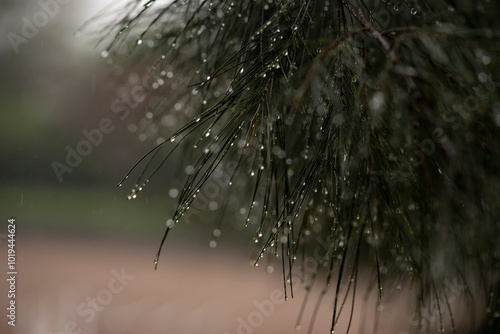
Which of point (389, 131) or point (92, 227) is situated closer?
point (389, 131)

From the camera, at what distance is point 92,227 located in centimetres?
441

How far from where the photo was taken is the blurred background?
3.19 m

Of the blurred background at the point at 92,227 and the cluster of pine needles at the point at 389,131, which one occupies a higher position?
the cluster of pine needles at the point at 389,131

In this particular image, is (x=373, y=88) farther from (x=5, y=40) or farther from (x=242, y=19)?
(x=5, y=40)

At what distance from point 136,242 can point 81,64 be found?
182cm

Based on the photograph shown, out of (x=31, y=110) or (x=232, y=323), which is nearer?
(x=232, y=323)

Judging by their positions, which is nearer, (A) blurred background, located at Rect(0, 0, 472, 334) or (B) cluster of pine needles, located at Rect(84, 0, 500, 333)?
(B) cluster of pine needles, located at Rect(84, 0, 500, 333)

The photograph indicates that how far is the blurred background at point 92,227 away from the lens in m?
3.19

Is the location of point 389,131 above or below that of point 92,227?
Result: above

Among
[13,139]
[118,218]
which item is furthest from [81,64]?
[118,218]

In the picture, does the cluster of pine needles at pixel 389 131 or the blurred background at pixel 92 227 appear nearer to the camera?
the cluster of pine needles at pixel 389 131

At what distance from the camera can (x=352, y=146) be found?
0.60m

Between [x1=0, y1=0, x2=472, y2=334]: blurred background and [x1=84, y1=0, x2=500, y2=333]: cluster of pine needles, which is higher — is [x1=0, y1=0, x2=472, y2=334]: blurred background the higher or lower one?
the lower one

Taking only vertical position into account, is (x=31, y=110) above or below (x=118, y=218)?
above
